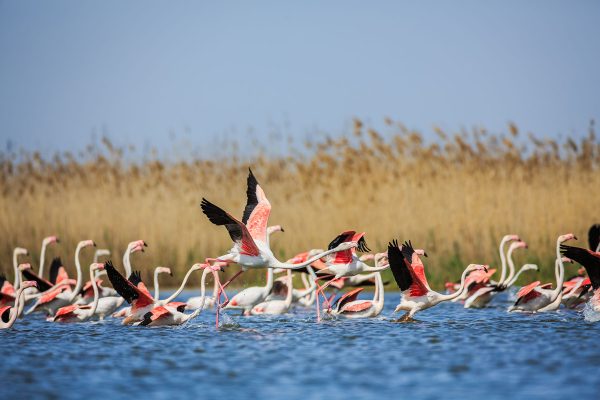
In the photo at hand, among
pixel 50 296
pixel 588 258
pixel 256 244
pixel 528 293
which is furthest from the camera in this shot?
pixel 50 296

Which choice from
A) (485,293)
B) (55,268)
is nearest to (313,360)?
(485,293)

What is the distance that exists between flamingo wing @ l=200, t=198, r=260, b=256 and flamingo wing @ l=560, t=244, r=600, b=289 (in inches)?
124

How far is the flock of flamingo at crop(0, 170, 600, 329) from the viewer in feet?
33.7

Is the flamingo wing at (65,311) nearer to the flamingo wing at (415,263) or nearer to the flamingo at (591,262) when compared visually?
the flamingo wing at (415,263)

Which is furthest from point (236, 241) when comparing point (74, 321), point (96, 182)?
point (96, 182)

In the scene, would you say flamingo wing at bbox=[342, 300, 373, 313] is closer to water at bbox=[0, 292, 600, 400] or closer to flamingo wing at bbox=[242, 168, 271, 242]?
water at bbox=[0, 292, 600, 400]

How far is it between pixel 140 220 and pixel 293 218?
2.47 meters

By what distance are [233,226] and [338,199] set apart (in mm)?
6297

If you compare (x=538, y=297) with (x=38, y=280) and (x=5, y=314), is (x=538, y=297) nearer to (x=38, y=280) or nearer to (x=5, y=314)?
(x=5, y=314)

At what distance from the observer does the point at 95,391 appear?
6.81m

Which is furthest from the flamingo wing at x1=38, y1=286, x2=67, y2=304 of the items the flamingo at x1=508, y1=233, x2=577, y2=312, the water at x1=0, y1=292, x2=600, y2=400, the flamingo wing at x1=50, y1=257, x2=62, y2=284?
the flamingo at x1=508, y1=233, x2=577, y2=312

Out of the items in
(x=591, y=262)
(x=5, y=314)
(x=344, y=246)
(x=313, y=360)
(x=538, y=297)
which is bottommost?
(x=313, y=360)

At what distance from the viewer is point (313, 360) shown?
8078 millimetres

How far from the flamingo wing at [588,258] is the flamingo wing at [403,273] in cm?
153
